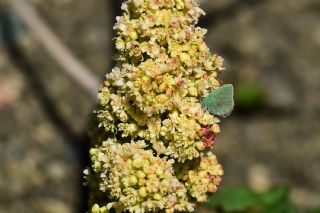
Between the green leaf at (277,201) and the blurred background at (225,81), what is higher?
the blurred background at (225,81)

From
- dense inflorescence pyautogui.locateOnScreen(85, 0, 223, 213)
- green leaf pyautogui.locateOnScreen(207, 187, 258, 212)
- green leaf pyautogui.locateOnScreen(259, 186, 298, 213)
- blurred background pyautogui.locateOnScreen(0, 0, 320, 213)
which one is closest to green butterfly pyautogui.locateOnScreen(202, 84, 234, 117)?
dense inflorescence pyautogui.locateOnScreen(85, 0, 223, 213)

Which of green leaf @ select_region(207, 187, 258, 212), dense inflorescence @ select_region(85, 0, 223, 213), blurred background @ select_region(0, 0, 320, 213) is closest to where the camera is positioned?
dense inflorescence @ select_region(85, 0, 223, 213)

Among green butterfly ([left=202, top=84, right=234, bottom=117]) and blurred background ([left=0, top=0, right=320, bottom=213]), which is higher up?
blurred background ([left=0, top=0, right=320, bottom=213])

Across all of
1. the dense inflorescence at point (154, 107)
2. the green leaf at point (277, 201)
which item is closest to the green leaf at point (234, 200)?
the green leaf at point (277, 201)

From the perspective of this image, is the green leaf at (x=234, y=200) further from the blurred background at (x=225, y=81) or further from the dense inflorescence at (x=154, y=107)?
the blurred background at (x=225, y=81)

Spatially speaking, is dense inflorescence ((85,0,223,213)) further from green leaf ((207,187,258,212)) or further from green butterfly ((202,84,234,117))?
green leaf ((207,187,258,212))

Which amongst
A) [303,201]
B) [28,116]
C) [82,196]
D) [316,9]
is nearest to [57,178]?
[82,196]

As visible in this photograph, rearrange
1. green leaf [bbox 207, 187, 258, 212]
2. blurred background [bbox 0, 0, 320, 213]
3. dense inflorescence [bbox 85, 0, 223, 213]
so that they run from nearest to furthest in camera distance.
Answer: dense inflorescence [bbox 85, 0, 223, 213] < green leaf [bbox 207, 187, 258, 212] < blurred background [bbox 0, 0, 320, 213]
